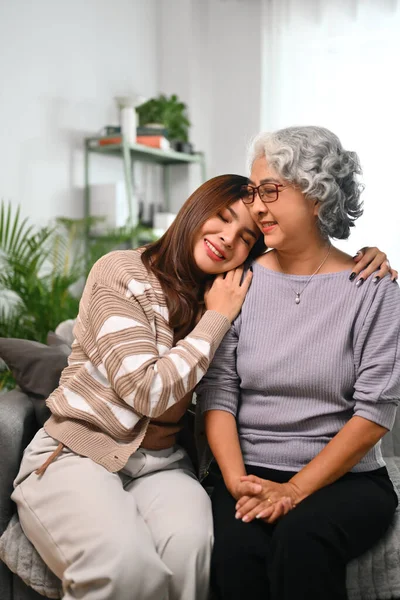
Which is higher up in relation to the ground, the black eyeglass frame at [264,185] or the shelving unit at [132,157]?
the black eyeglass frame at [264,185]

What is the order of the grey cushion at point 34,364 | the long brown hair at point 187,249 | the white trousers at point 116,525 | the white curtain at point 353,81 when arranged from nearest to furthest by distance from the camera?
the white trousers at point 116,525, the long brown hair at point 187,249, the grey cushion at point 34,364, the white curtain at point 353,81

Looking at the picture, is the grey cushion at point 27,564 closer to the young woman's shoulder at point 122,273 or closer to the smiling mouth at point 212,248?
the young woman's shoulder at point 122,273

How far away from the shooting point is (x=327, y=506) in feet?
4.36

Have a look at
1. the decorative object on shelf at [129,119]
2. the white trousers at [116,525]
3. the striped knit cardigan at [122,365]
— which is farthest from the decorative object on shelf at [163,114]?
the white trousers at [116,525]

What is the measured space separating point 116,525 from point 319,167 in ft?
2.93

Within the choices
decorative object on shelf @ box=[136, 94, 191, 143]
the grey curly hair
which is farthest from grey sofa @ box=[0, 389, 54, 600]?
decorative object on shelf @ box=[136, 94, 191, 143]

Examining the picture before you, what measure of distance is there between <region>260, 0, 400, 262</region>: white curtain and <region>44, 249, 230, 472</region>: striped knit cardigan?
279 cm

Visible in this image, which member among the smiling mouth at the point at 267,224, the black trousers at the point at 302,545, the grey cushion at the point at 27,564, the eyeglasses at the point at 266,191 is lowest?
the grey cushion at the point at 27,564

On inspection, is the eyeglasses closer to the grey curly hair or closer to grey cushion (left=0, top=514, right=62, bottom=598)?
the grey curly hair

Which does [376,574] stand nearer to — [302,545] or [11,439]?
[302,545]

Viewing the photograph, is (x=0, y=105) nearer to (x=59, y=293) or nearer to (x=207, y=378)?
(x=59, y=293)

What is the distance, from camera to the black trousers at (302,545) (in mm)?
1234

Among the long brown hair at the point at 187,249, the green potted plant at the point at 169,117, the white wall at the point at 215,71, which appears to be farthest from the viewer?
the white wall at the point at 215,71

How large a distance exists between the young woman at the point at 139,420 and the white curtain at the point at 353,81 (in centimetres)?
257
